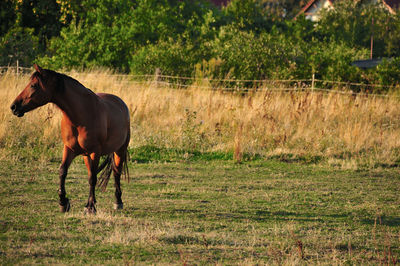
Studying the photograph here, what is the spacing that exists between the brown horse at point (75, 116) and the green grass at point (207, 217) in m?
0.65

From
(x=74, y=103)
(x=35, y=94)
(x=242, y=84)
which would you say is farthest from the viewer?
(x=242, y=84)

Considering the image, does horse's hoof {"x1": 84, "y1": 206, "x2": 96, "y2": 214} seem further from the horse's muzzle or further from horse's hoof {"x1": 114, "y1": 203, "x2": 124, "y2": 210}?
the horse's muzzle

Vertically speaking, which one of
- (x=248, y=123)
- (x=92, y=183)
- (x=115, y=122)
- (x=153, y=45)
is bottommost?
(x=92, y=183)

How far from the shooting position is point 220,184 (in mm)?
10039

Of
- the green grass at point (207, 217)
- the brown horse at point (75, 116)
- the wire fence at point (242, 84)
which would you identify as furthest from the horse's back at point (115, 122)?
the wire fence at point (242, 84)

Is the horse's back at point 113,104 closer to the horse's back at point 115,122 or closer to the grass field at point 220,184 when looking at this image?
the horse's back at point 115,122

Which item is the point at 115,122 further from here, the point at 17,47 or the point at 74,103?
the point at 17,47

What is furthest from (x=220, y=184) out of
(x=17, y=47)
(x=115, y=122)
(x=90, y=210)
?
(x=17, y=47)

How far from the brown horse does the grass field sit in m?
0.67

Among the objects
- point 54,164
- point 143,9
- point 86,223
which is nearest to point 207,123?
point 54,164

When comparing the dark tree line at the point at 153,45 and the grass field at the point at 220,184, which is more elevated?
the dark tree line at the point at 153,45

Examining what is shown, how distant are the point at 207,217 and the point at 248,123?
6613 mm

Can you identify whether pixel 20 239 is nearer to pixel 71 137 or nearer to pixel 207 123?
pixel 71 137

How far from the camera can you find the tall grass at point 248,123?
12734 millimetres
